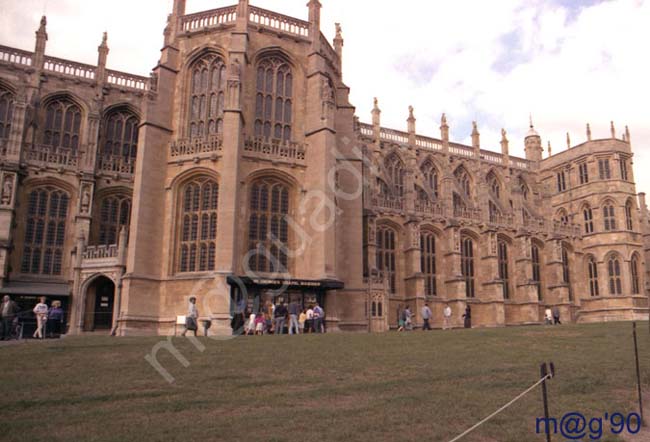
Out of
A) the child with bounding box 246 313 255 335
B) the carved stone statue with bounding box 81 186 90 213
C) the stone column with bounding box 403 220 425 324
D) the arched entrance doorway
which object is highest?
the carved stone statue with bounding box 81 186 90 213

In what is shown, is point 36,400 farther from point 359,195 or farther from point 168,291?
point 359,195

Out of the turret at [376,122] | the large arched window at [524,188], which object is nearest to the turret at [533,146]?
the large arched window at [524,188]

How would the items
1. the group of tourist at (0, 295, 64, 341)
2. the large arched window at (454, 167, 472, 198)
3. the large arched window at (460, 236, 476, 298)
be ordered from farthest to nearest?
1. the large arched window at (454, 167, 472, 198)
2. the large arched window at (460, 236, 476, 298)
3. the group of tourist at (0, 295, 64, 341)

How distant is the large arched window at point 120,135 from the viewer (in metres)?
37.2

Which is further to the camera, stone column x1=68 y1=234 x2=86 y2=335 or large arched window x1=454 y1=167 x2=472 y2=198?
large arched window x1=454 y1=167 x2=472 y2=198

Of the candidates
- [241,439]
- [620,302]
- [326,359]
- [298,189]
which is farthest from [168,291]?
[620,302]

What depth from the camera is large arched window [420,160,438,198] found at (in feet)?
168

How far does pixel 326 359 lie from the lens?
14938mm

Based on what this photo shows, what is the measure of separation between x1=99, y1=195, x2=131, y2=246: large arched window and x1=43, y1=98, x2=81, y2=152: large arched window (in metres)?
4.25

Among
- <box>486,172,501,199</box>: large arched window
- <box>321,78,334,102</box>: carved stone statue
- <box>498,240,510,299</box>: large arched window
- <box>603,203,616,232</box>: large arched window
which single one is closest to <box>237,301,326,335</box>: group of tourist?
<box>321,78,334,102</box>: carved stone statue

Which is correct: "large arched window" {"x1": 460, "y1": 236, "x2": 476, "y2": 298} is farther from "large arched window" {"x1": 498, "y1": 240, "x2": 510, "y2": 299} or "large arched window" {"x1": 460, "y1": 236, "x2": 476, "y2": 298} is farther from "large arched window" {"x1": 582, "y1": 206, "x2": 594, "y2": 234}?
"large arched window" {"x1": 582, "y1": 206, "x2": 594, "y2": 234}

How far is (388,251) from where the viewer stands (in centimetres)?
4425

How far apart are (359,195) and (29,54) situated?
74.3 ft

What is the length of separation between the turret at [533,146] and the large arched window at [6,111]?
47949mm
